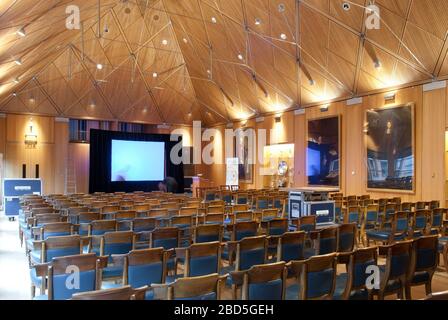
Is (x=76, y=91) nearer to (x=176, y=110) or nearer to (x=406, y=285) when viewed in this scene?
(x=176, y=110)

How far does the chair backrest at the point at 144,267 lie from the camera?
3935 millimetres

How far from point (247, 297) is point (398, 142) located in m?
11.2

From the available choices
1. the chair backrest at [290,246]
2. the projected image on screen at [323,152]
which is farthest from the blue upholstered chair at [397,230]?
the projected image on screen at [323,152]

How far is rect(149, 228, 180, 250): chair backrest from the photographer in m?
5.42

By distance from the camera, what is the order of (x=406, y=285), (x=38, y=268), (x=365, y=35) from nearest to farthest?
(x=38, y=268), (x=406, y=285), (x=365, y=35)

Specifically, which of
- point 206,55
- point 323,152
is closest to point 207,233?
point 323,152

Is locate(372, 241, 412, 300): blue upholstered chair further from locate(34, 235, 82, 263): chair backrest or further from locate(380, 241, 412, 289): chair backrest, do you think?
locate(34, 235, 82, 263): chair backrest

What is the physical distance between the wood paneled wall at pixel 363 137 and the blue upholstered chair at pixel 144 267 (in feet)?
33.5

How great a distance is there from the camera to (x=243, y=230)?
20.2ft

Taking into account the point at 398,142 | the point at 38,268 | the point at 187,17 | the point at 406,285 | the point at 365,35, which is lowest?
the point at 406,285

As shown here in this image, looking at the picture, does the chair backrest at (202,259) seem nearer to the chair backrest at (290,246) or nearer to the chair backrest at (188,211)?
the chair backrest at (290,246)

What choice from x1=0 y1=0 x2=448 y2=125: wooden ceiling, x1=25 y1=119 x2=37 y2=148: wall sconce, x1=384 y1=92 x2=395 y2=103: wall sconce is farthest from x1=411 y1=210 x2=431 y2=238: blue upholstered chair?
x1=25 y1=119 x2=37 y2=148: wall sconce

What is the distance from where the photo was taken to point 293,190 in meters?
8.85

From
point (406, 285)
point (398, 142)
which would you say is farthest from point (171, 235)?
point (398, 142)
